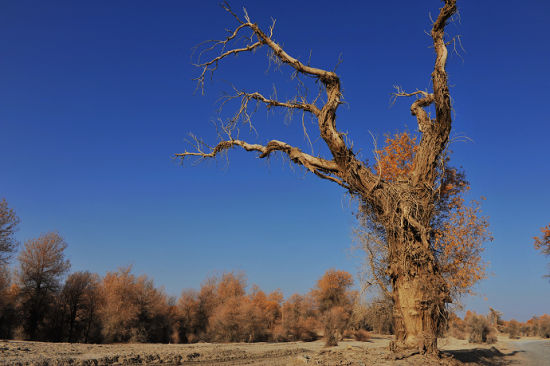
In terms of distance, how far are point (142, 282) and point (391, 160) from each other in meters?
29.9

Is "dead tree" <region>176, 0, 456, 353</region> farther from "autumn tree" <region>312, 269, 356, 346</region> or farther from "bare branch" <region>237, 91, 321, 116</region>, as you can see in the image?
"autumn tree" <region>312, 269, 356, 346</region>

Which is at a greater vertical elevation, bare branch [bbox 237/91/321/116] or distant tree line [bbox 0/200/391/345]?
bare branch [bbox 237/91/321/116]

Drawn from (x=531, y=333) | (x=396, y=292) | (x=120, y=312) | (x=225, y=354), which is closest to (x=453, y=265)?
(x=396, y=292)

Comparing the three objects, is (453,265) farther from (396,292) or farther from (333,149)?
(333,149)

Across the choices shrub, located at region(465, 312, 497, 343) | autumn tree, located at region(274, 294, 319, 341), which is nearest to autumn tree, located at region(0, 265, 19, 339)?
autumn tree, located at region(274, 294, 319, 341)

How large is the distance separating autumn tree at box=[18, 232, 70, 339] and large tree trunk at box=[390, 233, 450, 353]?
29.0m

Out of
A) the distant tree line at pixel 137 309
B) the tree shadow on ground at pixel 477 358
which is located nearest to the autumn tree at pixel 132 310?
the distant tree line at pixel 137 309

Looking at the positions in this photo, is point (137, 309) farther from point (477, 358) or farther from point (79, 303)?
point (477, 358)

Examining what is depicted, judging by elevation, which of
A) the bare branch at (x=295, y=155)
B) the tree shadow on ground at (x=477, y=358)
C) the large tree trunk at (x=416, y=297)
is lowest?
the tree shadow on ground at (x=477, y=358)

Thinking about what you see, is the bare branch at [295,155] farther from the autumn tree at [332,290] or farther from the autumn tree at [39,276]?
the autumn tree at [332,290]

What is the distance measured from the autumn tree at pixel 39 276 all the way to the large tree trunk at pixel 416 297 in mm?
29041

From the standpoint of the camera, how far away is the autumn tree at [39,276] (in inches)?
1092

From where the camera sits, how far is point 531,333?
59.1 meters

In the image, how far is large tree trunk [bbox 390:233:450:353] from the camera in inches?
318
